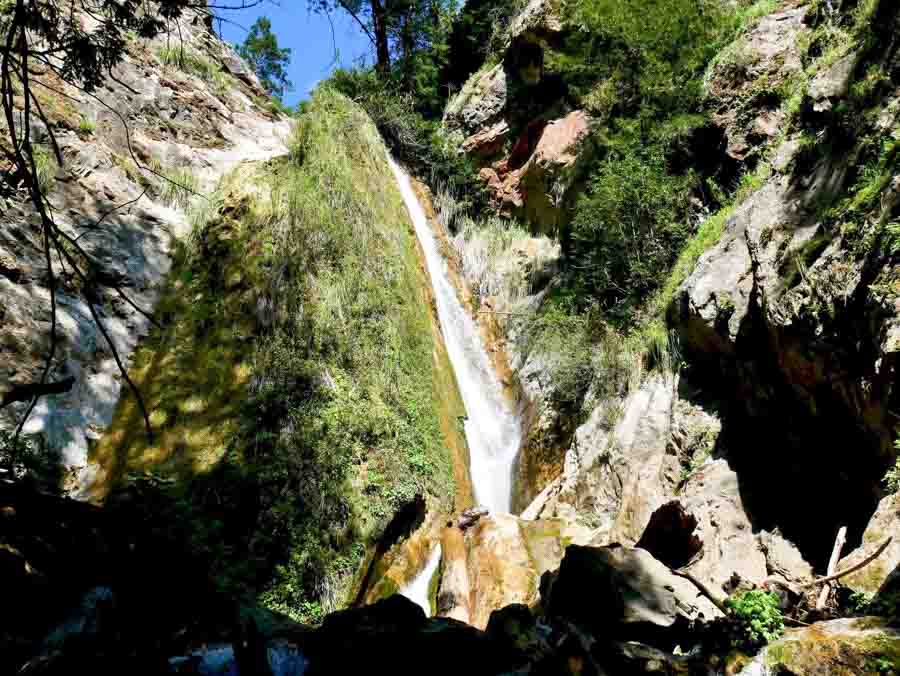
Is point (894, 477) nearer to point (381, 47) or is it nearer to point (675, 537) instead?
point (675, 537)

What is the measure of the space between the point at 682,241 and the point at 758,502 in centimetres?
527

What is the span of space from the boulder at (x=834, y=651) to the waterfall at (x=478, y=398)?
7.04 m

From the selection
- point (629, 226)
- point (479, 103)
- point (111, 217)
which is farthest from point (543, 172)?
point (111, 217)

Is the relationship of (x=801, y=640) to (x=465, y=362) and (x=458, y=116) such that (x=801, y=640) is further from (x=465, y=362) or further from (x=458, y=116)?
(x=458, y=116)

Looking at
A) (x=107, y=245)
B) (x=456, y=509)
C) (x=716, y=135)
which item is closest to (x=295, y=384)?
(x=456, y=509)

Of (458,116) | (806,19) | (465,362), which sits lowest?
(465,362)

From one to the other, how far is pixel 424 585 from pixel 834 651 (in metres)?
5.19

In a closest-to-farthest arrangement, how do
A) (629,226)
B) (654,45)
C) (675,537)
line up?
1. (675,537)
2. (629,226)
3. (654,45)

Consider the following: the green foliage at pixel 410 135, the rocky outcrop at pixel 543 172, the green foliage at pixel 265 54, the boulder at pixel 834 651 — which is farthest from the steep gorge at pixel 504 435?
the green foliage at pixel 265 54

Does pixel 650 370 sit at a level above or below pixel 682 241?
below

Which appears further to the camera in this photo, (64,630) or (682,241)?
(682,241)

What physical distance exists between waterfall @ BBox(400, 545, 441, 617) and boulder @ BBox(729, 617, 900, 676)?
460cm

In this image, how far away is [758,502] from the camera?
6.71m

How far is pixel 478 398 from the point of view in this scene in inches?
468
